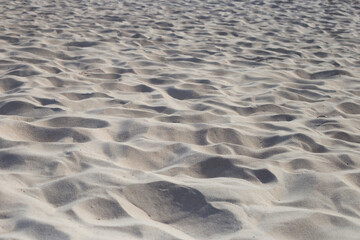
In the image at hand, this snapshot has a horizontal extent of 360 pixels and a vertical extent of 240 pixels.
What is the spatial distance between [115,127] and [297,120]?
1.30m

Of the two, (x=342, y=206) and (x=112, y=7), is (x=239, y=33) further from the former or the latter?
(x=342, y=206)

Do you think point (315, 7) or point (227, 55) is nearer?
point (227, 55)

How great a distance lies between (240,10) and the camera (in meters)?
8.30

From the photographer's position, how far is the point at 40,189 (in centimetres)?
217

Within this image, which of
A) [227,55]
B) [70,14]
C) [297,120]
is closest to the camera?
[297,120]

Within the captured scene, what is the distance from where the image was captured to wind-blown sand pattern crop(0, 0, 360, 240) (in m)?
2.03

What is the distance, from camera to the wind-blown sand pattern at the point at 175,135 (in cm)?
203

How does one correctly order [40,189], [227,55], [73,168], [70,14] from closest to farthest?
[40,189] < [73,168] < [227,55] < [70,14]

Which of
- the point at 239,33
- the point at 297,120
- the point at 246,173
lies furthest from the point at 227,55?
the point at 246,173

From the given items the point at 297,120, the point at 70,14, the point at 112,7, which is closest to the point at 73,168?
the point at 297,120

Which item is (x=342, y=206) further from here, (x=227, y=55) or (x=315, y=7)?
(x=315, y=7)

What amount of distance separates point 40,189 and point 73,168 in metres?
0.25

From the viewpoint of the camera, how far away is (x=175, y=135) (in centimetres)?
295

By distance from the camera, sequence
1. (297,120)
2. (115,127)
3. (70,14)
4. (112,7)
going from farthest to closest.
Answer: (112,7)
(70,14)
(297,120)
(115,127)
